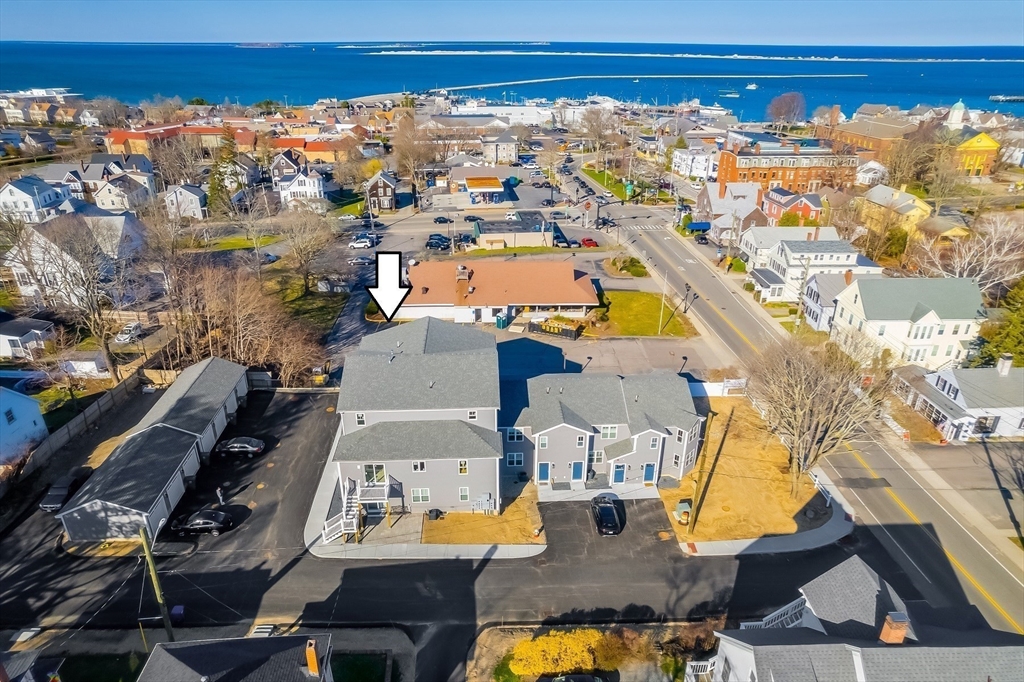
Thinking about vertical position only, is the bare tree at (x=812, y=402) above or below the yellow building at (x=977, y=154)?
below

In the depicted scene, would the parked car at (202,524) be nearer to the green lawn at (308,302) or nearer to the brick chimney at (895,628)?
the green lawn at (308,302)

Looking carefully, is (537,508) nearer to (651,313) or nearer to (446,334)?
(446,334)

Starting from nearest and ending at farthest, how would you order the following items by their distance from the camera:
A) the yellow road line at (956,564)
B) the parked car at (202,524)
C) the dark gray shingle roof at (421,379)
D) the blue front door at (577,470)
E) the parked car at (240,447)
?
the yellow road line at (956,564) → the parked car at (202,524) → the dark gray shingle roof at (421,379) → the blue front door at (577,470) → the parked car at (240,447)

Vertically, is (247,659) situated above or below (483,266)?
below

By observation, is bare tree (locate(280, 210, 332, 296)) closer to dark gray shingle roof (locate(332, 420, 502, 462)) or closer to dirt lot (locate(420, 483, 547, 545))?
dark gray shingle roof (locate(332, 420, 502, 462))

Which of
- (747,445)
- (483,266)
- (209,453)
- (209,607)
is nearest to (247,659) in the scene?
(209,607)

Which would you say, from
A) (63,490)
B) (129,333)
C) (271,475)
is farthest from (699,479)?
(129,333)

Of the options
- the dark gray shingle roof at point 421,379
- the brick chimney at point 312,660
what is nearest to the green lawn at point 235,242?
the dark gray shingle roof at point 421,379
